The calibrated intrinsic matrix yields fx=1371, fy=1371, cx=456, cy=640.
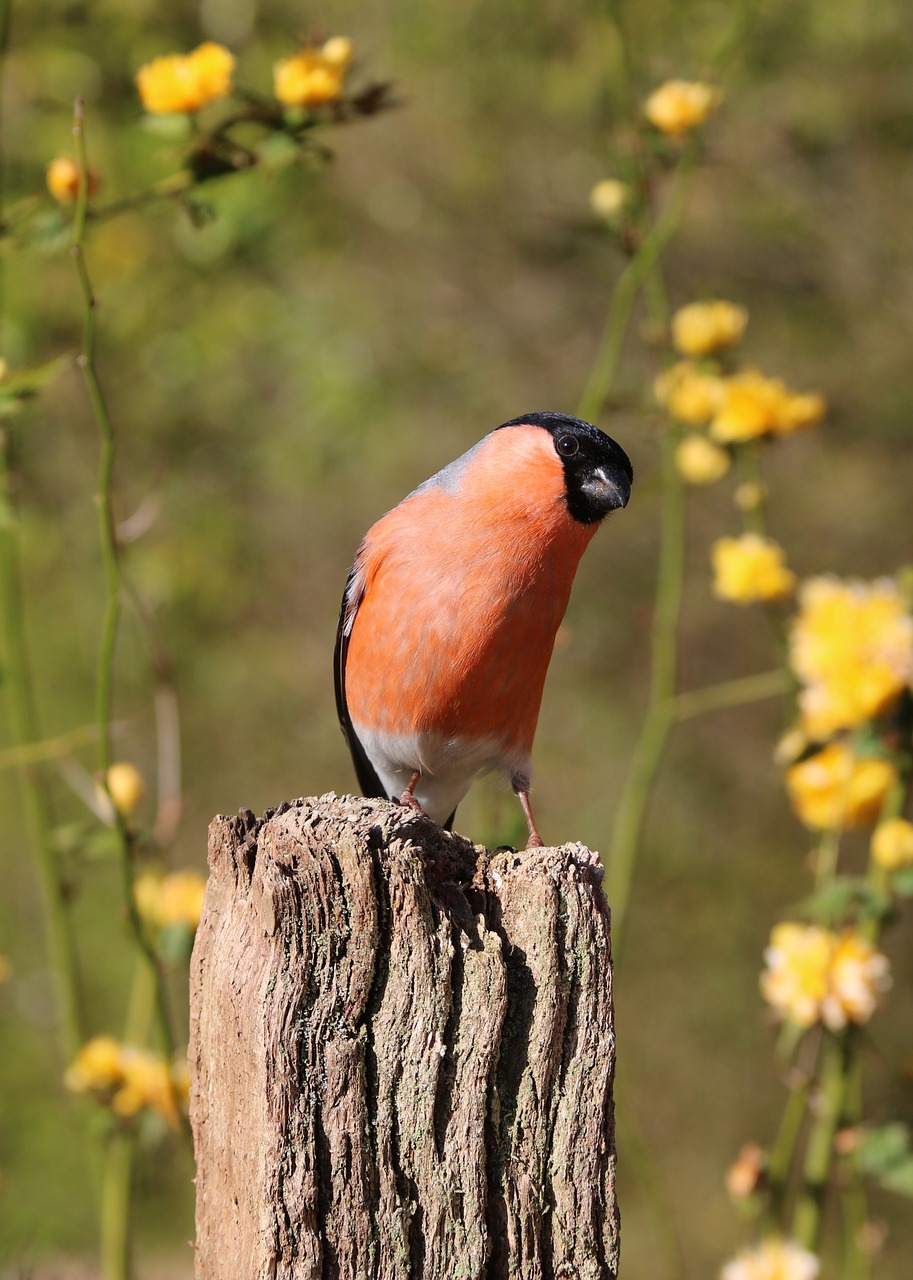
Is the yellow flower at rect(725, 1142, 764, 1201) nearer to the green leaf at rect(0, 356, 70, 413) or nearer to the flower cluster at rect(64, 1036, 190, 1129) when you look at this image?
the flower cluster at rect(64, 1036, 190, 1129)

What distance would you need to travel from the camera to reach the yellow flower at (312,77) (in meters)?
2.70

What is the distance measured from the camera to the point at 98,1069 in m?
2.98

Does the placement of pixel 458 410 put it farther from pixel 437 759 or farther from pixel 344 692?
pixel 437 759

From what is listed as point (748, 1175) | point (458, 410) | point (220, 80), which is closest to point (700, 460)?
point (220, 80)

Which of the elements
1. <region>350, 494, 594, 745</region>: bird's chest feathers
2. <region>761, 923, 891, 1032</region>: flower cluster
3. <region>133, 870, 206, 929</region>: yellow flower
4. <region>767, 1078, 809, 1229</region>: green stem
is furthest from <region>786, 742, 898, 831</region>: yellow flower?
<region>133, 870, 206, 929</region>: yellow flower

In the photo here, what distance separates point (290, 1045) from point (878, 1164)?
1.59m

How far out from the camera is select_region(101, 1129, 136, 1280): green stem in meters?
2.93

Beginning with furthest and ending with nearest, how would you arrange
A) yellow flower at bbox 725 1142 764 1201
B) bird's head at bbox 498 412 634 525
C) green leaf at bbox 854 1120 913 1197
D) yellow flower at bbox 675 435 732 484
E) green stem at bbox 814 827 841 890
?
yellow flower at bbox 675 435 732 484 < bird's head at bbox 498 412 634 525 < green stem at bbox 814 827 841 890 < yellow flower at bbox 725 1142 764 1201 < green leaf at bbox 854 1120 913 1197

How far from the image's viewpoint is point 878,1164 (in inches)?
112

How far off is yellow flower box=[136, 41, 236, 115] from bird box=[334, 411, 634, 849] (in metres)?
1.11

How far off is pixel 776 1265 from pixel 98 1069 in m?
1.52

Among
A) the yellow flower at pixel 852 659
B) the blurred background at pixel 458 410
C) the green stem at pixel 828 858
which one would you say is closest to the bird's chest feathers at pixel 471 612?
the yellow flower at pixel 852 659

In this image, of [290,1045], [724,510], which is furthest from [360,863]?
[724,510]

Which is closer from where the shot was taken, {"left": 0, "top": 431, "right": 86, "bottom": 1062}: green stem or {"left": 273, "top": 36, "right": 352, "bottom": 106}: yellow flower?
{"left": 273, "top": 36, "right": 352, "bottom": 106}: yellow flower
